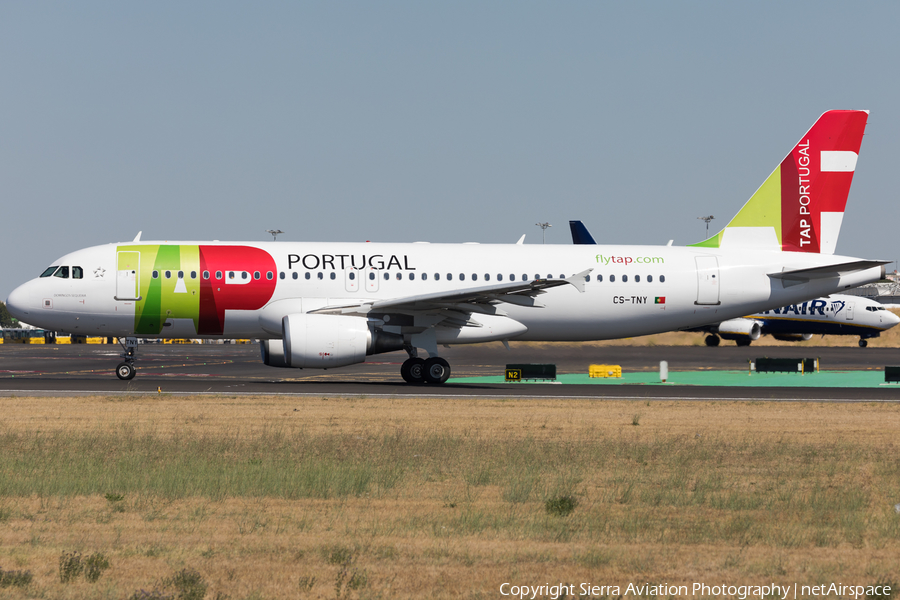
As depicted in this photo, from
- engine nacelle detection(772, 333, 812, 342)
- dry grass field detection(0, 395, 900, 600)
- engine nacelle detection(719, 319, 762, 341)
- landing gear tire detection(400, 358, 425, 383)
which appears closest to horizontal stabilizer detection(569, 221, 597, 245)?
engine nacelle detection(719, 319, 762, 341)

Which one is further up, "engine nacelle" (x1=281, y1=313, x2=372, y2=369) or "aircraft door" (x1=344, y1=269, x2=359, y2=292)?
"aircraft door" (x1=344, y1=269, x2=359, y2=292)

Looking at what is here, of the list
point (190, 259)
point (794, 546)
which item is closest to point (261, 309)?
point (190, 259)

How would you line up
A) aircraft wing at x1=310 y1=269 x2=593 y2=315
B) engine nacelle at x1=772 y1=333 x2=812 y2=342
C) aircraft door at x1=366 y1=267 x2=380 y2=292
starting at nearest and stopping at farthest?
aircraft wing at x1=310 y1=269 x2=593 y2=315
aircraft door at x1=366 y1=267 x2=380 y2=292
engine nacelle at x1=772 y1=333 x2=812 y2=342

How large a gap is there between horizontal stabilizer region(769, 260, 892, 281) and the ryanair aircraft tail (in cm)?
174

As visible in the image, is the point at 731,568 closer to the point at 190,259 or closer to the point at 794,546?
the point at 794,546

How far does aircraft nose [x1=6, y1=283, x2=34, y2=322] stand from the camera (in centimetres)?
2852

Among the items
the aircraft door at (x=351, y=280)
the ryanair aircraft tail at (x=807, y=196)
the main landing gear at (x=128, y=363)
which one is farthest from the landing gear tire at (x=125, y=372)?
the ryanair aircraft tail at (x=807, y=196)

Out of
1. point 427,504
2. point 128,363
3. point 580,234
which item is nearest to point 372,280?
point 128,363

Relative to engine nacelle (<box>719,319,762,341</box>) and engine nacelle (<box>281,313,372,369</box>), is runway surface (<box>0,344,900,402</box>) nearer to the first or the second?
engine nacelle (<box>281,313,372,369</box>)

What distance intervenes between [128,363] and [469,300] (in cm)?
1164

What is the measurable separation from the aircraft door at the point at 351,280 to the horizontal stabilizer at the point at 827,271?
14304 millimetres

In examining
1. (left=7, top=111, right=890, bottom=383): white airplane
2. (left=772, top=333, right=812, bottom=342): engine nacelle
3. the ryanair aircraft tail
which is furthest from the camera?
(left=772, top=333, right=812, bottom=342): engine nacelle

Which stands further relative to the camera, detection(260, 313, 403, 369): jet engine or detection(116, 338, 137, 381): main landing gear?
detection(116, 338, 137, 381): main landing gear

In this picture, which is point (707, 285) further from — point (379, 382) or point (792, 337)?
point (792, 337)
